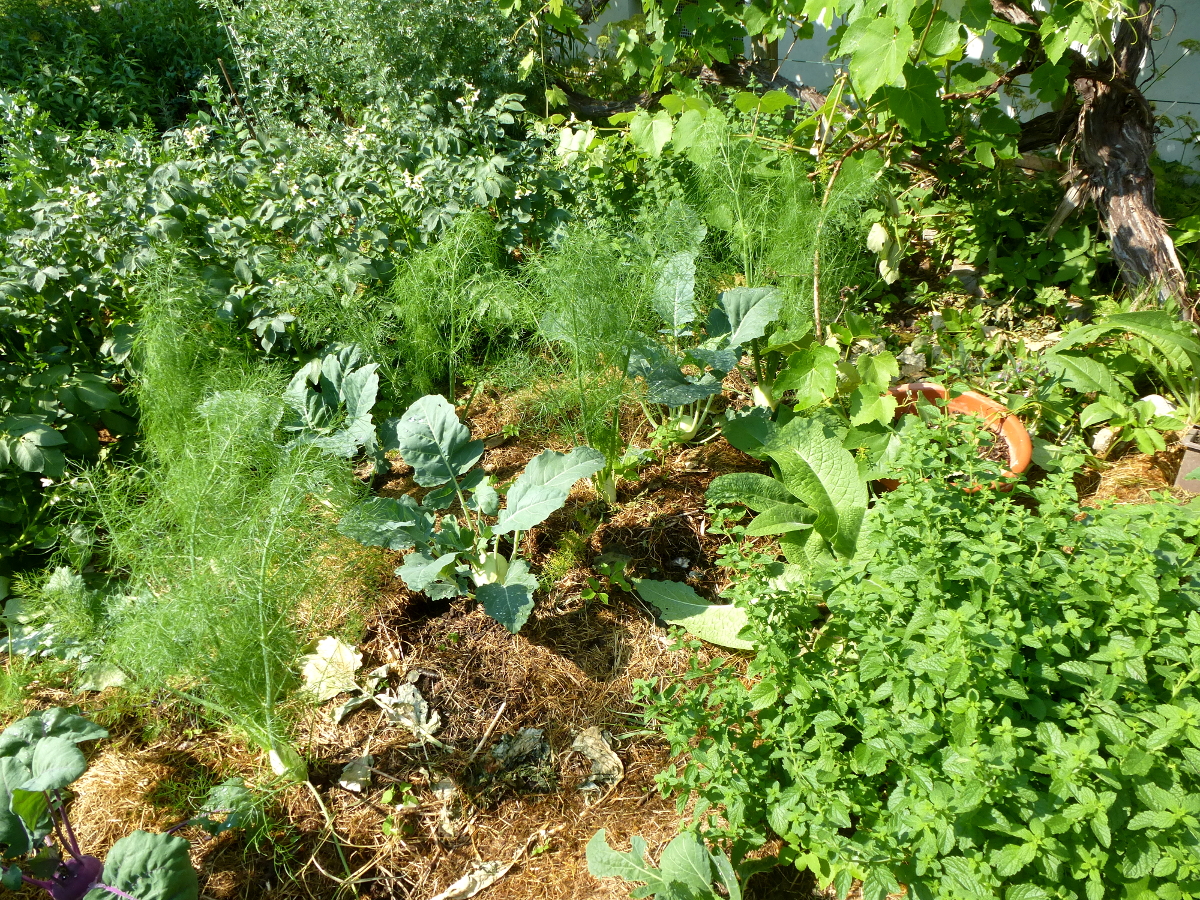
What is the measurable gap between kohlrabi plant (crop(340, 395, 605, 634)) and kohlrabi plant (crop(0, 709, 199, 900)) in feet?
2.43

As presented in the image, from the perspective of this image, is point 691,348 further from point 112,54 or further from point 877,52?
point 112,54

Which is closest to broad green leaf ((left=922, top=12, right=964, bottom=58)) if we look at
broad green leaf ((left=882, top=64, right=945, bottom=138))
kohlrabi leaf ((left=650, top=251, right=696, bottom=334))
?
broad green leaf ((left=882, top=64, right=945, bottom=138))

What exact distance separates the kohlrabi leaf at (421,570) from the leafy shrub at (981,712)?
679mm

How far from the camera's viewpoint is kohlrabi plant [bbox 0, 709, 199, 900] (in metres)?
1.51

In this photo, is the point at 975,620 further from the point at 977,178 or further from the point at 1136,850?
the point at 977,178

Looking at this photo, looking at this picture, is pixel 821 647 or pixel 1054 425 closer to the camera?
pixel 821 647

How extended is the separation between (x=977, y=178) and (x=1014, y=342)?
84 centimetres

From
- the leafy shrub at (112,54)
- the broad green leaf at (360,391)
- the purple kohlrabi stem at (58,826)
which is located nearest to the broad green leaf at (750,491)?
the broad green leaf at (360,391)

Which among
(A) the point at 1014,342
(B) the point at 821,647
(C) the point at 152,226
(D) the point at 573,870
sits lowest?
(D) the point at 573,870

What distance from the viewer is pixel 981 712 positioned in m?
1.36

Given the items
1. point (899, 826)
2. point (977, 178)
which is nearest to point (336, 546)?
point (899, 826)

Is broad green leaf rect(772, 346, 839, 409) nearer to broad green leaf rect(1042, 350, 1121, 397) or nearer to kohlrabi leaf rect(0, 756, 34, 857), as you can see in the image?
broad green leaf rect(1042, 350, 1121, 397)

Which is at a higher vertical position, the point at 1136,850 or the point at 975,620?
the point at 975,620

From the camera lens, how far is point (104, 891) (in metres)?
1.49
